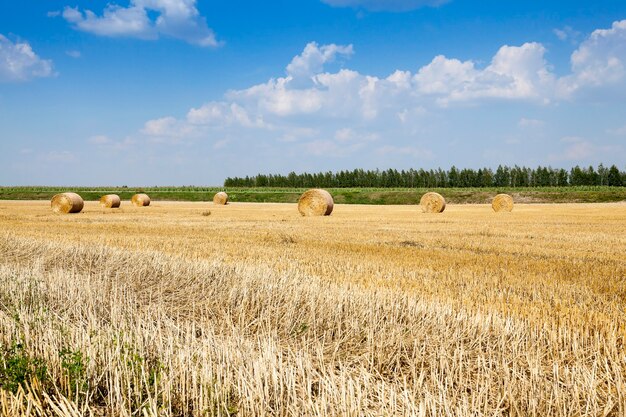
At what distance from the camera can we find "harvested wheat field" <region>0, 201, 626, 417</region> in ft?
12.3

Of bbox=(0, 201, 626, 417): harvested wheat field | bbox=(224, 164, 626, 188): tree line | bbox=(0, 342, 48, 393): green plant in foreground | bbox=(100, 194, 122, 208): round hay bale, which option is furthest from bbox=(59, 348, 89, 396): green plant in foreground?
bbox=(224, 164, 626, 188): tree line

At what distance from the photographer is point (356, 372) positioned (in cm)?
471

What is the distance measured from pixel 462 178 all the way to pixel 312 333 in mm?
130180

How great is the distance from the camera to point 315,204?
32875mm

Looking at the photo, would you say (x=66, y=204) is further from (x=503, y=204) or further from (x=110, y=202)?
(x=503, y=204)

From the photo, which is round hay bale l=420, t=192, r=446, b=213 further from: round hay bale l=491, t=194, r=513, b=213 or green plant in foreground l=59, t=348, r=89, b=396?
green plant in foreground l=59, t=348, r=89, b=396

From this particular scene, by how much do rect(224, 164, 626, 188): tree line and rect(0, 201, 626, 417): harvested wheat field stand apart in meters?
119

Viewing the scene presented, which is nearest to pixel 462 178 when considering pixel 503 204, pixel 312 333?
pixel 503 204

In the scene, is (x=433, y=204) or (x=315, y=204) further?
(x=433, y=204)

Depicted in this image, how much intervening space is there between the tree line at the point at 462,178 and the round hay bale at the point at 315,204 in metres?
101

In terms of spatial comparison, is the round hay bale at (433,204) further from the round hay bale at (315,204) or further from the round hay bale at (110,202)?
the round hay bale at (110,202)

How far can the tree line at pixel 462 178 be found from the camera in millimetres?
116938

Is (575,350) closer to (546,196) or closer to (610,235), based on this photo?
(610,235)

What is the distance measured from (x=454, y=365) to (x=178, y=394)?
7.74 ft
